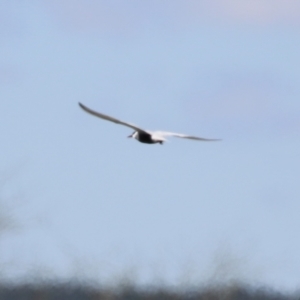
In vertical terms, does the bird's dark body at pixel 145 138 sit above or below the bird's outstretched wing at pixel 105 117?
above

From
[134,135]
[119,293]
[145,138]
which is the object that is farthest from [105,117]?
[119,293]

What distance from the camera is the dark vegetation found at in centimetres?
3030

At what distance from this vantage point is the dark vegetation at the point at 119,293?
30.3m

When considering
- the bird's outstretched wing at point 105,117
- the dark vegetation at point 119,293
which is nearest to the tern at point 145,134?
the bird's outstretched wing at point 105,117

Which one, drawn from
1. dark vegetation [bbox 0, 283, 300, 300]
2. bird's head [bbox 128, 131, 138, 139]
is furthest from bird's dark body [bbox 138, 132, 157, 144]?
dark vegetation [bbox 0, 283, 300, 300]

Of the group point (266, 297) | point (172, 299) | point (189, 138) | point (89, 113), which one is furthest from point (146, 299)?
point (89, 113)

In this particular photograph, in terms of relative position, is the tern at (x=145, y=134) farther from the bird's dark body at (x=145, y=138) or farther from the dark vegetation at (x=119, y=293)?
the dark vegetation at (x=119, y=293)

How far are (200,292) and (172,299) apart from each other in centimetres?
65

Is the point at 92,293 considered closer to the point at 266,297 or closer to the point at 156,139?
the point at 266,297

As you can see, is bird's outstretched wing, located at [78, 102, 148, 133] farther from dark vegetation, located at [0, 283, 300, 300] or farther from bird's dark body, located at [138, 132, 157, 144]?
dark vegetation, located at [0, 283, 300, 300]

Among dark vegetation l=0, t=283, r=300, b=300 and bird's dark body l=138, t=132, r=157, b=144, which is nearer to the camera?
bird's dark body l=138, t=132, r=157, b=144

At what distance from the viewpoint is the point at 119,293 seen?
31781mm

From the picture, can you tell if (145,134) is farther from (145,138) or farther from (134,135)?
(134,135)

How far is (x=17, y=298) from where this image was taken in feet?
102
